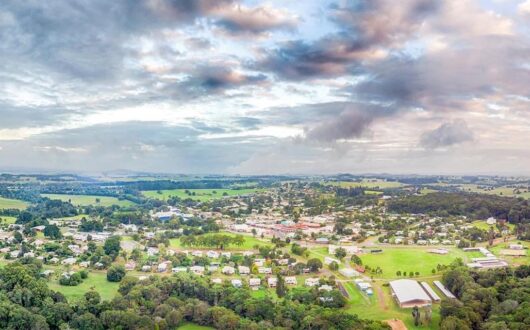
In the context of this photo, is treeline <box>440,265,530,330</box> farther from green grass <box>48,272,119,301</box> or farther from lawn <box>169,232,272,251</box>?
green grass <box>48,272,119,301</box>

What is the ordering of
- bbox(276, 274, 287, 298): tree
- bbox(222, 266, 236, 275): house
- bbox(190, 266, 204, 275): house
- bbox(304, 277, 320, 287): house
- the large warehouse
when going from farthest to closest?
bbox(222, 266, 236, 275): house, bbox(190, 266, 204, 275): house, bbox(304, 277, 320, 287): house, bbox(276, 274, 287, 298): tree, the large warehouse

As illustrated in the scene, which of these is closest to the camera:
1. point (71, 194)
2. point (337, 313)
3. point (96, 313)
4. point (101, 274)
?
point (337, 313)

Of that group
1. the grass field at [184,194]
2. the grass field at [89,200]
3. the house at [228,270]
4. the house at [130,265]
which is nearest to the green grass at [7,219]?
the grass field at [89,200]

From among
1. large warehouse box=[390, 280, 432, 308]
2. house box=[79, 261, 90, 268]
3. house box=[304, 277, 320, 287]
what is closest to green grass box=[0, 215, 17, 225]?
house box=[79, 261, 90, 268]

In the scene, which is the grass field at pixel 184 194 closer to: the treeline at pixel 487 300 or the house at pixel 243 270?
the house at pixel 243 270

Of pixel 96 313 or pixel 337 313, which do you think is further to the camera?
pixel 96 313

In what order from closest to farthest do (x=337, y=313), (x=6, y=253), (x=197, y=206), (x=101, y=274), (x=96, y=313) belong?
(x=337, y=313), (x=96, y=313), (x=101, y=274), (x=6, y=253), (x=197, y=206)

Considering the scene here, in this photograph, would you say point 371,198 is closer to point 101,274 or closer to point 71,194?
point 101,274

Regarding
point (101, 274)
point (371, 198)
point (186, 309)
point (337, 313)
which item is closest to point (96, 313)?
point (186, 309)
